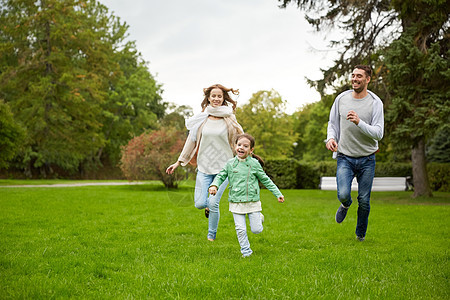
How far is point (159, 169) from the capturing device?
2072 cm

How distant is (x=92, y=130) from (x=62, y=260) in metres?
32.1

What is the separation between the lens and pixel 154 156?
2062 cm

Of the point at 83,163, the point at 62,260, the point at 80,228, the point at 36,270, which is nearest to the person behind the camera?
the point at 36,270

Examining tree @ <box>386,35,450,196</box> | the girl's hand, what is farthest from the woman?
tree @ <box>386,35,450,196</box>

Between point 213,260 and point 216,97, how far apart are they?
2389 millimetres

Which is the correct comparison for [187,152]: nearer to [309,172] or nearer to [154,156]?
[154,156]

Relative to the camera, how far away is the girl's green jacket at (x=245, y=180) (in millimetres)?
5082

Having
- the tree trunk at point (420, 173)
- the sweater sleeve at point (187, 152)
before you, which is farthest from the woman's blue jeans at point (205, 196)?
the tree trunk at point (420, 173)

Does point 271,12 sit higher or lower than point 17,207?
higher

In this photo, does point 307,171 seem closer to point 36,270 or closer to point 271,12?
point 271,12

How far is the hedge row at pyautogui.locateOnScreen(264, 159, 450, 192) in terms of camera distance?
76.9 feet

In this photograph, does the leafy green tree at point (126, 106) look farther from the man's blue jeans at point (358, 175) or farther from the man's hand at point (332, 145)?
the man's hand at point (332, 145)

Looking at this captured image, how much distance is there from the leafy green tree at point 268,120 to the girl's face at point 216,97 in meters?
36.5

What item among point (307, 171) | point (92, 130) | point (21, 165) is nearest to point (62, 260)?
point (307, 171)
